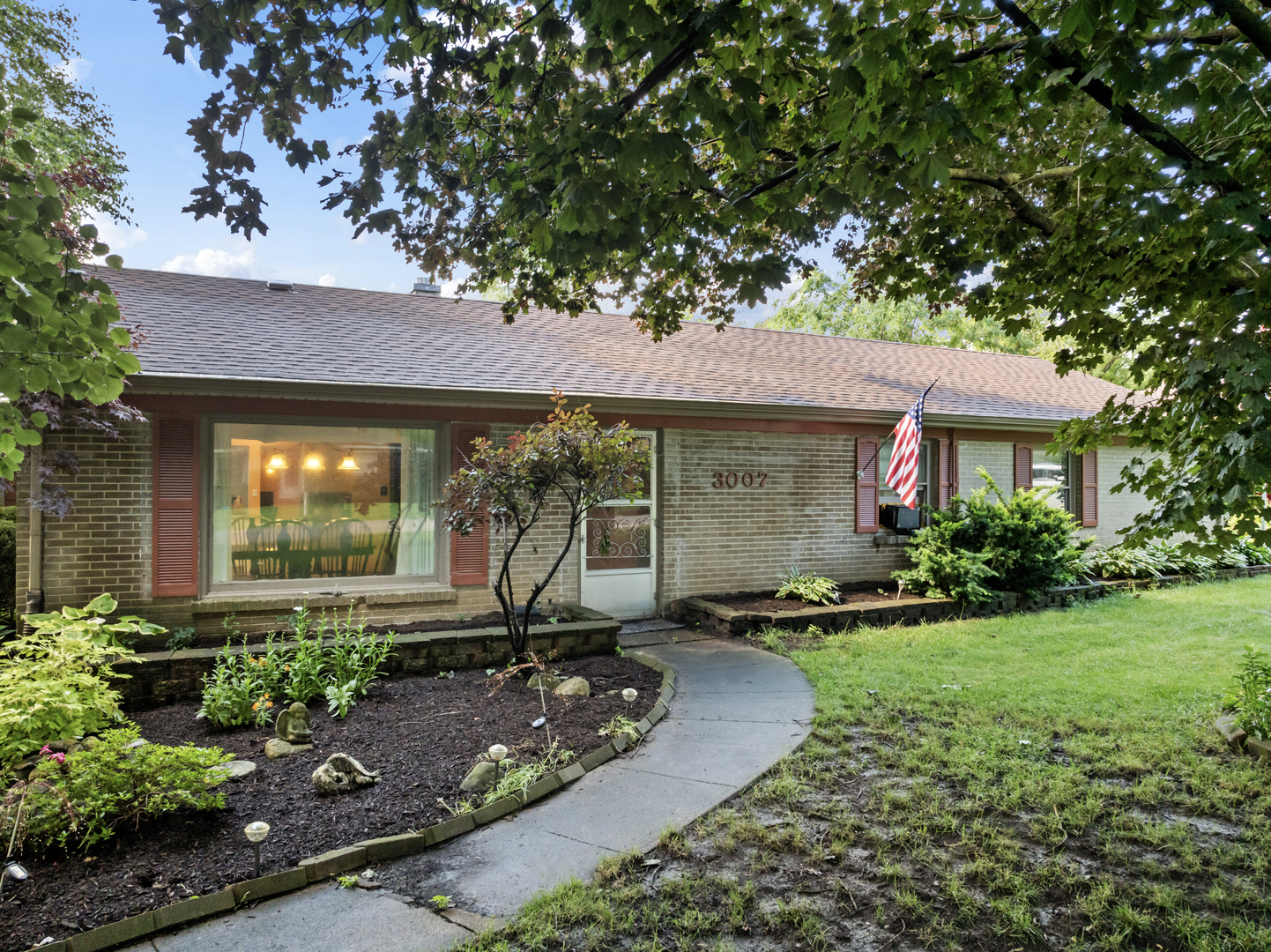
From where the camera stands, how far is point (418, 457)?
868 cm

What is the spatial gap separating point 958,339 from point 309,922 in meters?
34.2

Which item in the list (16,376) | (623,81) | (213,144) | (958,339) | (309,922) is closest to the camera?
(16,376)

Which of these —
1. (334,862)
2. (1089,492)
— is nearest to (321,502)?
(334,862)

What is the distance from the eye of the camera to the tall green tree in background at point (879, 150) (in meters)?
3.00

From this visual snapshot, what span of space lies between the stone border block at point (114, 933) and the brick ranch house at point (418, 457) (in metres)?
5.04

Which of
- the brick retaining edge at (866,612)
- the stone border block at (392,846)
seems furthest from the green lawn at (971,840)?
the brick retaining edge at (866,612)

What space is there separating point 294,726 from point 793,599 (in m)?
6.81

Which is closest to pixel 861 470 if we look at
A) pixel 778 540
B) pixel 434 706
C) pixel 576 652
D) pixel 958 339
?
pixel 778 540

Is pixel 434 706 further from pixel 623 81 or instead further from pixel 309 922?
pixel 623 81

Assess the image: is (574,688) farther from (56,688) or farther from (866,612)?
(866,612)

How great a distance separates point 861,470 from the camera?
11.2 m

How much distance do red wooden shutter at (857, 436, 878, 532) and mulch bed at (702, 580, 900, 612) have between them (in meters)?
0.92

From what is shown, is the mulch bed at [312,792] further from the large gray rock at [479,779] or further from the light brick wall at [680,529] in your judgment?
the light brick wall at [680,529]

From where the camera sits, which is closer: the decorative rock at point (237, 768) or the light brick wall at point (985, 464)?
the decorative rock at point (237, 768)
